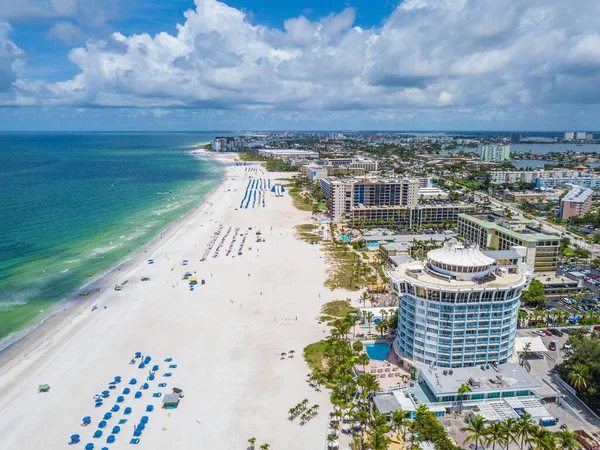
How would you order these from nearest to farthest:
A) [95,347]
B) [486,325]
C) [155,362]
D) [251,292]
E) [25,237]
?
[486,325] < [155,362] < [95,347] < [251,292] < [25,237]

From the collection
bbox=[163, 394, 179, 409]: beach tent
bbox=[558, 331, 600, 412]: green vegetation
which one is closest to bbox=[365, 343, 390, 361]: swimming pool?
bbox=[558, 331, 600, 412]: green vegetation

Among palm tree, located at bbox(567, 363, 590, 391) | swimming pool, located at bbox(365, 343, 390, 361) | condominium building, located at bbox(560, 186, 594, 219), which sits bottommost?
swimming pool, located at bbox(365, 343, 390, 361)

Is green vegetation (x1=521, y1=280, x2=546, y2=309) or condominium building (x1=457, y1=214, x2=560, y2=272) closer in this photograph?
green vegetation (x1=521, y1=280, x2=546, y2=309)

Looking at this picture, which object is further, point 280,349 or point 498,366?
point 280,349

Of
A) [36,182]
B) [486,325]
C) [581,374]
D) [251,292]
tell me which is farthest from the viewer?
[36,182]

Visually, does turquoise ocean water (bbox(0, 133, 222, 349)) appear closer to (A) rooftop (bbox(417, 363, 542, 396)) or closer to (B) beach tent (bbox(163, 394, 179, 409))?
(B) beach tent (bbox(163, 394, 179, 409))

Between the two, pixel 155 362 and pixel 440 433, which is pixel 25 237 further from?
pixel 440 433

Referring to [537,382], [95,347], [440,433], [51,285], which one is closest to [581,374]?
[537,382]

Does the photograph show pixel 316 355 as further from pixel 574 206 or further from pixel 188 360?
pixel 574 206
